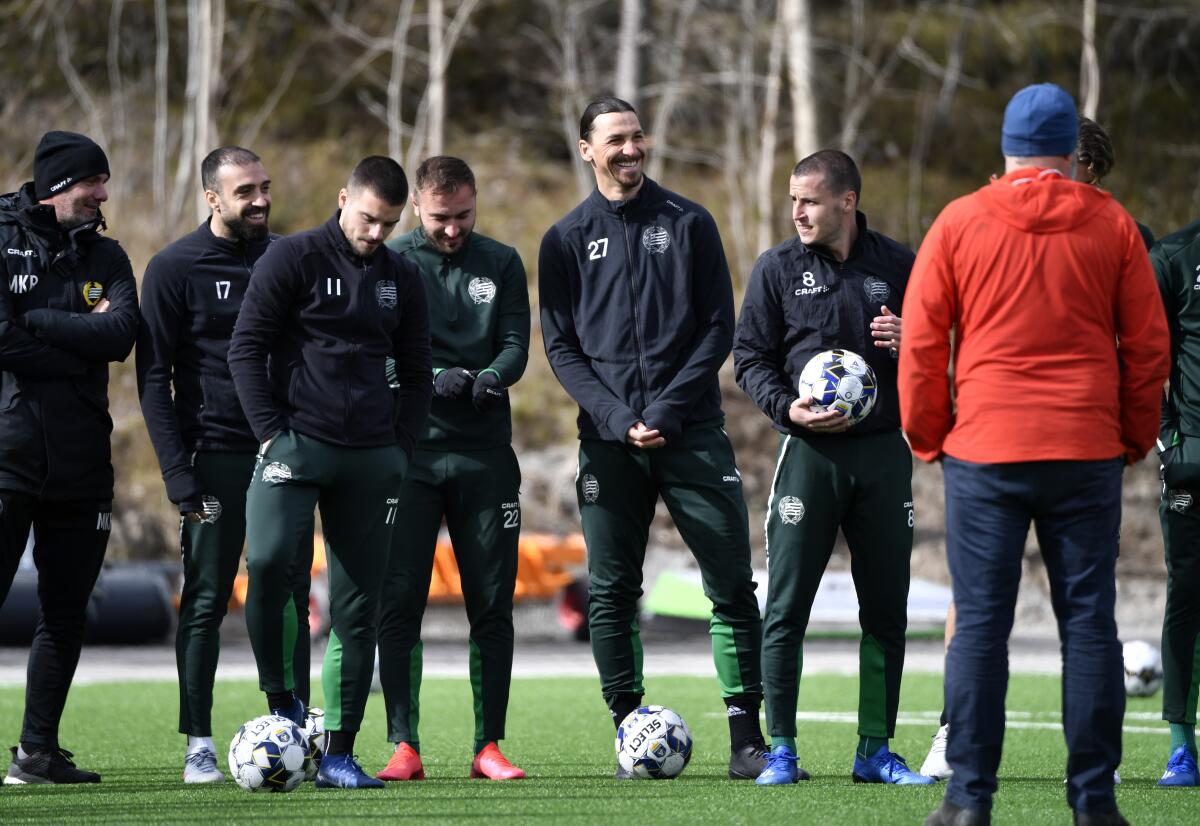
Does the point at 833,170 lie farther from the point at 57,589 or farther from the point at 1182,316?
the point at 57,589

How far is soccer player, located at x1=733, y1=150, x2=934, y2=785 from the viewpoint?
A: 6.52m

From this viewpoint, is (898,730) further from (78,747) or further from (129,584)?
(129,584)

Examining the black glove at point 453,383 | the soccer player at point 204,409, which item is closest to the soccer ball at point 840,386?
the black glove at point 453,383

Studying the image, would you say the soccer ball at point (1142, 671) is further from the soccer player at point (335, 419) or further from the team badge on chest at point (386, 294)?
the team badge on chest at point (386, 294)

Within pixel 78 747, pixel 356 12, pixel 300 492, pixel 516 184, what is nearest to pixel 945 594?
pixel 78 747

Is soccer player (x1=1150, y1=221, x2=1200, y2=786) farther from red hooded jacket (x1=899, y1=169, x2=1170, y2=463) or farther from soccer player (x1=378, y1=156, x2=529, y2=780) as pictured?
soccer player (x1=378, y1=156, x2=529, y2=780)

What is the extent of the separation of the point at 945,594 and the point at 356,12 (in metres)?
20.7

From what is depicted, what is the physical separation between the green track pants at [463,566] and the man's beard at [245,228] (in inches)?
45.8

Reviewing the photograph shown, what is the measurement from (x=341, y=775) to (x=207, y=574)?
102cm

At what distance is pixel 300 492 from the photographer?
639 cm

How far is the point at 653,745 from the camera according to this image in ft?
21.8

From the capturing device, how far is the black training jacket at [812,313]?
262 inches

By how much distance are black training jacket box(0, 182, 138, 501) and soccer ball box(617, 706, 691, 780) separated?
235 centimetres

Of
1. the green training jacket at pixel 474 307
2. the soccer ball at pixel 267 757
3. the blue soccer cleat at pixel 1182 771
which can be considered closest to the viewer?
the soccer ball at pixel 267 757
